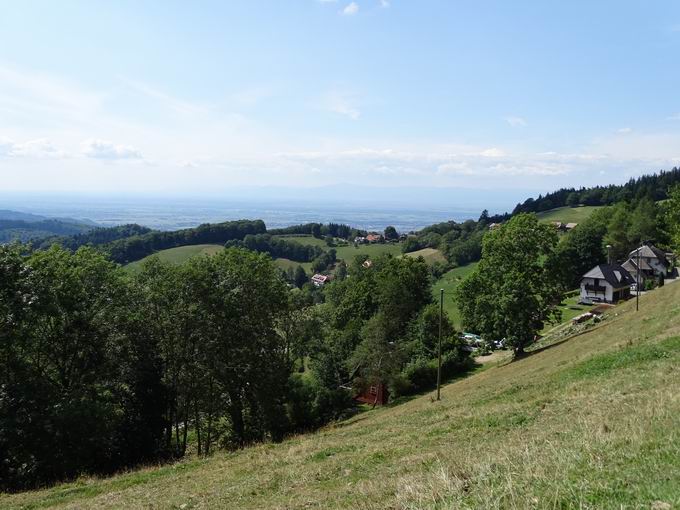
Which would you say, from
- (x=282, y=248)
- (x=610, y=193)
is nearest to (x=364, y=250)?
(x=282, y=248)

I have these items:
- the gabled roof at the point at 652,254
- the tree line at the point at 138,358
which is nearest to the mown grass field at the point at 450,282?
the gabled roof at the point at 652,254

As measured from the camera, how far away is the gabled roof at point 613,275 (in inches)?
2854

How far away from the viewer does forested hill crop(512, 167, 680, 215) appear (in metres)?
136

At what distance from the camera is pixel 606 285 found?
237 ft

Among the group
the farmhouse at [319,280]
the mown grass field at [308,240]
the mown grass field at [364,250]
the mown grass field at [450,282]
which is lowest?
the farmhouse at [319,280]

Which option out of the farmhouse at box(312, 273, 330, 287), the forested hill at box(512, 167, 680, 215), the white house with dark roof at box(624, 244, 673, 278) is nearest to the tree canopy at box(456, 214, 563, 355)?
the white house with dark roof at box(624, 244, 673, 278)

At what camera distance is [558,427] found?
10227 mm

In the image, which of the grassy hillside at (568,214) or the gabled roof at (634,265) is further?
the grassy hillside at (568,214)

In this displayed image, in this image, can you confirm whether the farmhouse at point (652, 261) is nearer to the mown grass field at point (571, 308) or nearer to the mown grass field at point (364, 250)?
the mown grass field at point (571, 308)

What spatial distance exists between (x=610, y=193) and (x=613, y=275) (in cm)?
10490

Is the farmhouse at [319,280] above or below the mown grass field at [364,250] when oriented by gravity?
below

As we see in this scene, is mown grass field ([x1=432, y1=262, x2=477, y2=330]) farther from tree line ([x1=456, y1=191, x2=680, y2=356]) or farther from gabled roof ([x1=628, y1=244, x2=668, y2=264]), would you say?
tree line ([x1=456, y1=191, x2=680, y2=356])

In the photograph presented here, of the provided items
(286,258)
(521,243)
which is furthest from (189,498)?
(286,258)

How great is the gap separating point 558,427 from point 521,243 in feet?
101
